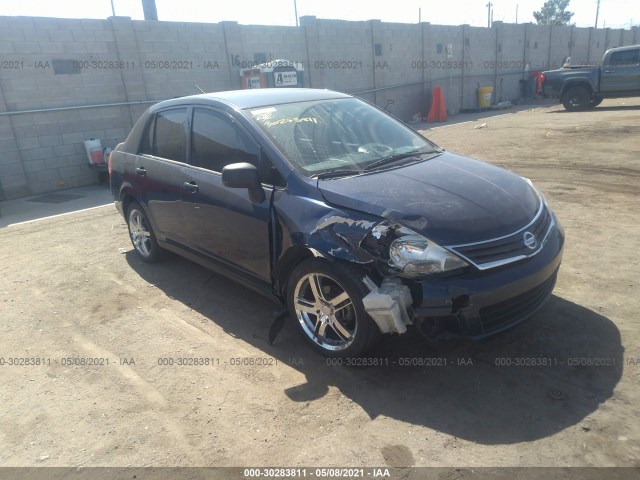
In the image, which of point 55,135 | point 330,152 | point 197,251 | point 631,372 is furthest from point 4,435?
point 55,135

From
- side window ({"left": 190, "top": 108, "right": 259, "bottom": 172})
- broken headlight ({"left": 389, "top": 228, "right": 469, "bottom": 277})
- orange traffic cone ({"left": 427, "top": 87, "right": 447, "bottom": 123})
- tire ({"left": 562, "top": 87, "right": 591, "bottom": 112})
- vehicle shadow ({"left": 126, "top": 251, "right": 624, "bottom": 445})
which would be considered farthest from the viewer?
orange traffic cone ({"left": 427, "top": 87, "right": 447, "bottom": 123})

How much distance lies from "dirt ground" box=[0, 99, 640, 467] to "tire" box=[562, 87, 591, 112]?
555 inches

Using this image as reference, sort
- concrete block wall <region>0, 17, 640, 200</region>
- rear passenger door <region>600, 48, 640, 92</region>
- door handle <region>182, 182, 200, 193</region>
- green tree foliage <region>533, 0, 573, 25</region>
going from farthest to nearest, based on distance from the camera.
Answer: green tree foliage <region>533, 0, 573, 25</region> → rear passenger door <region>600, 48, 640, 92</region> → concrete block wall <region>0, 17, 640, 200</region> → door handle <region>182, 182, 200, 193</region>

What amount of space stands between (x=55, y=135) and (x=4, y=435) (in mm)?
8707

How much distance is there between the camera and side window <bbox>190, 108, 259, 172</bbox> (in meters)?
3.74

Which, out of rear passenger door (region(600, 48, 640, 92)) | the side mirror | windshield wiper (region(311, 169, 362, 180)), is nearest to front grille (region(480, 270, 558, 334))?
windshield wiper (region(311, 169, 362, 180))

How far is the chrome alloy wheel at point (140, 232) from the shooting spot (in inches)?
209

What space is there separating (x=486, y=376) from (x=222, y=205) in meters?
2.28

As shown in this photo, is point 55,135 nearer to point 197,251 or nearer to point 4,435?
point 197,251

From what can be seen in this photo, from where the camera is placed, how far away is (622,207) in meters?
6.11

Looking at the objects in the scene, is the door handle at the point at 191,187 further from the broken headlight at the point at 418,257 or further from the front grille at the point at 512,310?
the front grille at the point at 512,310

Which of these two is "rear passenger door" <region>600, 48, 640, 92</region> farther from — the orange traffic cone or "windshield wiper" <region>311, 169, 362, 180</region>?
"windshield wiper" <region>311, 169, 362, 180</region>

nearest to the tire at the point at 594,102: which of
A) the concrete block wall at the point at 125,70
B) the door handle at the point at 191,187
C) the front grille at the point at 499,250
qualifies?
the concrete block wall at the point at 125,70

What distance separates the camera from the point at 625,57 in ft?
53.7
